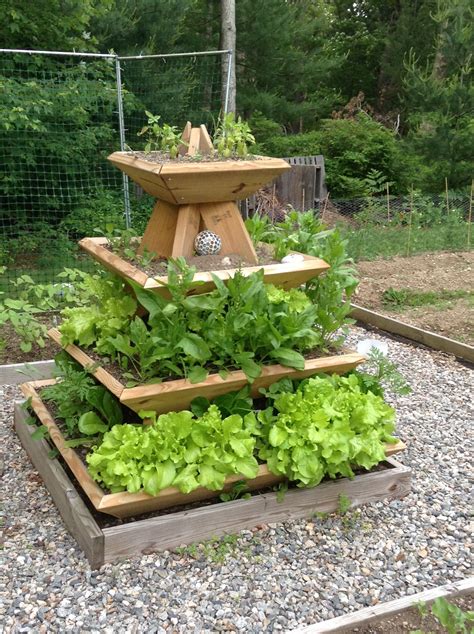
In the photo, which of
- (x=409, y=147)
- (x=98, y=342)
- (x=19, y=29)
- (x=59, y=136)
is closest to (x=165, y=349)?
(x=98, y=342)

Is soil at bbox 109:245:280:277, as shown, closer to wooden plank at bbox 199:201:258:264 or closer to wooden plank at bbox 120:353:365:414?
wooden plank at bbox 199:201:258:264

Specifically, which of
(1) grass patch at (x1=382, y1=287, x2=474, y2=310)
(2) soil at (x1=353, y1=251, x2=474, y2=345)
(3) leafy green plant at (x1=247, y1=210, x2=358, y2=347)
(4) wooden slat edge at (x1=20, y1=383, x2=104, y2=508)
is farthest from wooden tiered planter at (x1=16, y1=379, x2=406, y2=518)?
(1) grass patch at (x1=382, y1=287, x2=474, y2=310)

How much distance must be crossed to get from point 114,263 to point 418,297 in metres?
4.55

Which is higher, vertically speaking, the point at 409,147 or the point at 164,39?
the point at 164,39

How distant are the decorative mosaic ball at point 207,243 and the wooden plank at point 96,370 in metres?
0.73

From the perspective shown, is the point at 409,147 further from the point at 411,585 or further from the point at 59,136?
the point at 411,585

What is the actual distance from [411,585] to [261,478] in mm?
779

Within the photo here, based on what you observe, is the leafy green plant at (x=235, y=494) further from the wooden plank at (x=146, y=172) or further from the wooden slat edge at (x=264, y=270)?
the wooden plank at (x=146, y=172)

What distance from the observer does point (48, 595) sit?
2.56m

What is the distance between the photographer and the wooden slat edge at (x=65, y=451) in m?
2.83

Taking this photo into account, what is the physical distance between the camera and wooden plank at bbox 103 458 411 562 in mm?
2748

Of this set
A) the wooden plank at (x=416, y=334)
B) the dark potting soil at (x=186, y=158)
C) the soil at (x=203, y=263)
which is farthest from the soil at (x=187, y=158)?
the wooden plank at (x=416, y=334)

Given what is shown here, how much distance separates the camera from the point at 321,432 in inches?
117

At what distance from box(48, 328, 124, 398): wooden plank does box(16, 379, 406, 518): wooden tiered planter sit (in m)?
0.39
